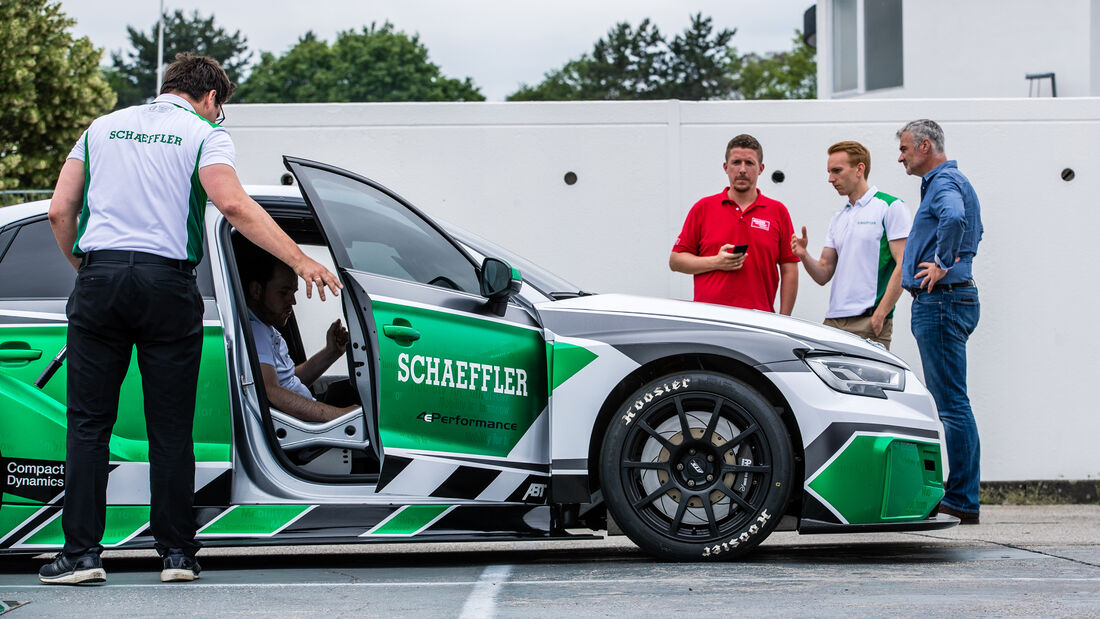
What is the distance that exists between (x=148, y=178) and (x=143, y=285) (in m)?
0.38

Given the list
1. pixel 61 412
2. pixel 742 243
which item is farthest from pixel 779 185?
pixel 61 412

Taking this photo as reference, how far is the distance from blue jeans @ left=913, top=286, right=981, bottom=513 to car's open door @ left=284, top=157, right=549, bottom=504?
2542 millimetres

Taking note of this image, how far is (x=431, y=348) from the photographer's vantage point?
469 centimetres

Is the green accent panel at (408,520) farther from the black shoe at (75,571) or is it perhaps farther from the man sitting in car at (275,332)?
the black shoe at (75,571)

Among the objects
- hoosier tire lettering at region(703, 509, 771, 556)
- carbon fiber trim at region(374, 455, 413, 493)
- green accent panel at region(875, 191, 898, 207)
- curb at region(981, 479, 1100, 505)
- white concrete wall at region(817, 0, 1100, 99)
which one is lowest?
curb at region(981, 479, 1100, 505)

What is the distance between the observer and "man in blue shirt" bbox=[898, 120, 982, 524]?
6398 millimetres

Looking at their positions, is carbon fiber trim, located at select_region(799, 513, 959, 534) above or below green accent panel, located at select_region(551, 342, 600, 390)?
below

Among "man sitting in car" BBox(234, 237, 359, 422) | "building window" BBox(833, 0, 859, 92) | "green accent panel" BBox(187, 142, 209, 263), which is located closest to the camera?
"green accent panel" BBox(187, 142, 209, 263)

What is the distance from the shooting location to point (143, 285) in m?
4.32

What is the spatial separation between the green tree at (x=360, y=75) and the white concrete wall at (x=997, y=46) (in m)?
55.7

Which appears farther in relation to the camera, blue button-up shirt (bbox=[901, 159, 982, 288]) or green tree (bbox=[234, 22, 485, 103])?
green tree (bbox=[234, 22, 485, 103])

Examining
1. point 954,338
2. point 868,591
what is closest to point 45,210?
point 868,591

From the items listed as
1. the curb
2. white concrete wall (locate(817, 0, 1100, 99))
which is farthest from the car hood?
white concrete wall (locate(817, 0, 1100, 99))

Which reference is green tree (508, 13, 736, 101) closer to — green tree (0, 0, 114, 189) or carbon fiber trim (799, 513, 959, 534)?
green tree (0, 0, 114, 189)
